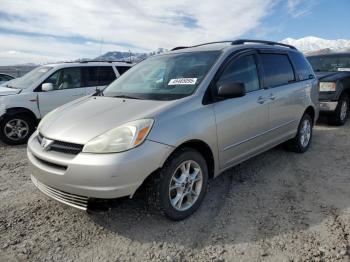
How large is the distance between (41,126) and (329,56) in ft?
26.7

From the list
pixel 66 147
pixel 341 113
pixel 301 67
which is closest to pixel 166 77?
pixel 66 147

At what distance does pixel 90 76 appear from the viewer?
774 centimetres

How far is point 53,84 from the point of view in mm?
7227

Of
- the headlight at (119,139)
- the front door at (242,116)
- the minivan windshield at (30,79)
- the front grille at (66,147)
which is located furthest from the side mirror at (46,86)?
the headlight at (119,139)

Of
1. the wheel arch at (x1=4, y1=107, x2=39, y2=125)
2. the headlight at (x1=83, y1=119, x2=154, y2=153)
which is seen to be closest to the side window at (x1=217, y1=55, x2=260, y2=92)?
the headlight at (x1=83, y1=119, x2=154, y2=153)

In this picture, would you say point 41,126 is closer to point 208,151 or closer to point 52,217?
point 52,217

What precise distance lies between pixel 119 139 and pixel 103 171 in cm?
31

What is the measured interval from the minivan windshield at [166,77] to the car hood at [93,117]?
0.76 ft

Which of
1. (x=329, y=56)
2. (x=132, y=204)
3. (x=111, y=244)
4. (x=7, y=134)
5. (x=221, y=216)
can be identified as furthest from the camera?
(x=329, y=56)

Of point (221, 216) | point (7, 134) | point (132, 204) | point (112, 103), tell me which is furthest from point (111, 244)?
point (7, 134)

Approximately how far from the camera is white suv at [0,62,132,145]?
21.9ft

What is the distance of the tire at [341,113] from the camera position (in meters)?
7.45

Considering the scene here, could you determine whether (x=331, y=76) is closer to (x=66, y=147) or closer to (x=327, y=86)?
(x=327, y=86)

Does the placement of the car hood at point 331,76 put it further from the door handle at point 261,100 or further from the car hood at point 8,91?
the car hood at point 8,91
